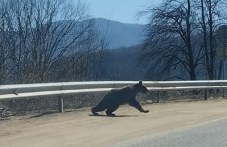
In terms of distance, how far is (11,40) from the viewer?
2639 cm

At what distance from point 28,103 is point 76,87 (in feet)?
4.94

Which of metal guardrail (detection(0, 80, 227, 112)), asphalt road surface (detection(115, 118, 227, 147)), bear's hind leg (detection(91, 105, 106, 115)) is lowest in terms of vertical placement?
asphalt road surface (detection(115, 118, 227, 147))

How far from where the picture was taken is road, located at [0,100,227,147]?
383 inches

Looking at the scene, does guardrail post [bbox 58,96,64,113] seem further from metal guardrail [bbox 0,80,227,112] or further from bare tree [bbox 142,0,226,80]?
bare tree [bbox 142,0,226,80]

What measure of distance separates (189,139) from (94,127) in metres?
2.51

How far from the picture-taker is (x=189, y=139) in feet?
33.4

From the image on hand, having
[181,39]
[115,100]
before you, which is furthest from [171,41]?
[115,100]

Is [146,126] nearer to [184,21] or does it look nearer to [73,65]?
[73,65]

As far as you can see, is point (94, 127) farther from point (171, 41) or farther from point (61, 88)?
point (171, 41)

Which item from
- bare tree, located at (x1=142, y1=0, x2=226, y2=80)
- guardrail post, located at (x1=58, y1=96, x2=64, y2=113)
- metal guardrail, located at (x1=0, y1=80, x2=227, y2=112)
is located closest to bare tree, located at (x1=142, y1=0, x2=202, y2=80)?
bare tree, located at (x1=142, y1=0, x2=226, y2=80)

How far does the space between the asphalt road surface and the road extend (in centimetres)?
7

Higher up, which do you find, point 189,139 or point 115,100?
point 115,100

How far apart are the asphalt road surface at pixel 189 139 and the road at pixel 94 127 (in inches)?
2.6

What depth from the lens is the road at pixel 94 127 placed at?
9.73 m
